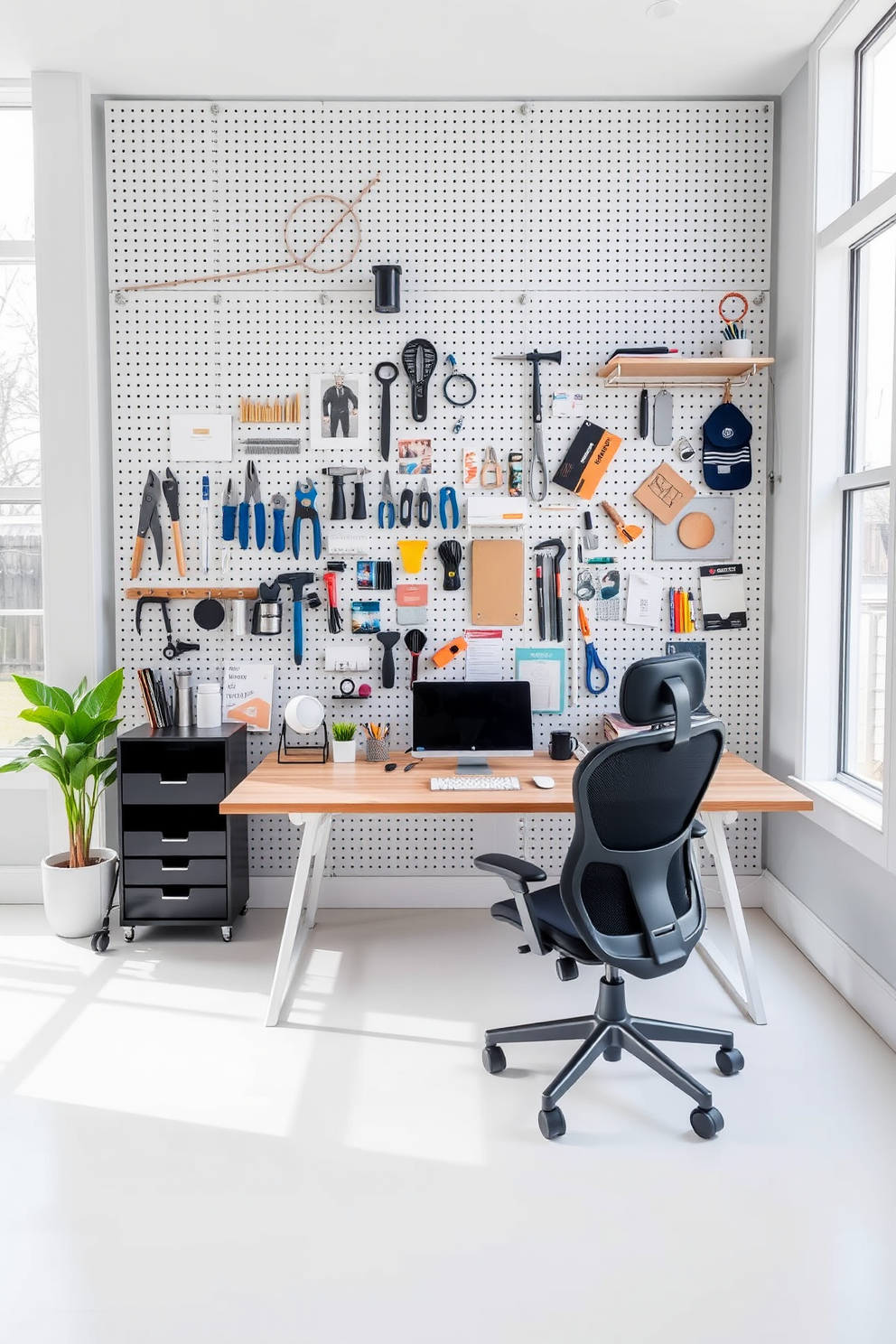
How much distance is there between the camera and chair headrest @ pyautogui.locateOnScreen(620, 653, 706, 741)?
2.05 meters

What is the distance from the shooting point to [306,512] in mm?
3457

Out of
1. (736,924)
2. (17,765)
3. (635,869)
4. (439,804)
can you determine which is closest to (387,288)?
(439,804)

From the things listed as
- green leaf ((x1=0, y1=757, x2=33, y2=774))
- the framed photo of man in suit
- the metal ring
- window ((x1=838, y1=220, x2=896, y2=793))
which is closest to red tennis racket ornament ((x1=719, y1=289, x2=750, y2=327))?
window ((x1=838, y1=220, x2=896, y2=793))

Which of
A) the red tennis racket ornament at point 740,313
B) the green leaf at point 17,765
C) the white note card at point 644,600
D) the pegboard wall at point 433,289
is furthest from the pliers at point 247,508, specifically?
the red tennis racket ornament at point 740,313

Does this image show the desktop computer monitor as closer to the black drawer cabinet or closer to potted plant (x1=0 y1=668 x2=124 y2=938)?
the black drawer cabinet

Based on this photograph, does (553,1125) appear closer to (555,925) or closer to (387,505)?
(555,925)

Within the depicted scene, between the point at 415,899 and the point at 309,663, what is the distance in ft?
3.32

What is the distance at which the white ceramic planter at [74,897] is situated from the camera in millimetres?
3305

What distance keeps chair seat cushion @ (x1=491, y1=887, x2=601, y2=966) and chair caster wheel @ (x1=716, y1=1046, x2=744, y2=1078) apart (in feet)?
1.57

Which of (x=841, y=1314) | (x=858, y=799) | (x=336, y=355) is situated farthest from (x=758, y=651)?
(x=841, y=1314)

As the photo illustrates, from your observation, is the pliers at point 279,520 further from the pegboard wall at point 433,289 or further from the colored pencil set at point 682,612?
the colored pencil set at point 682,612

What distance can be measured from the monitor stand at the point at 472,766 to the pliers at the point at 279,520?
1062 mm

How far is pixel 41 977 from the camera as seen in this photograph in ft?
10.00

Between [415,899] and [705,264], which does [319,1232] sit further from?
[705,264]
